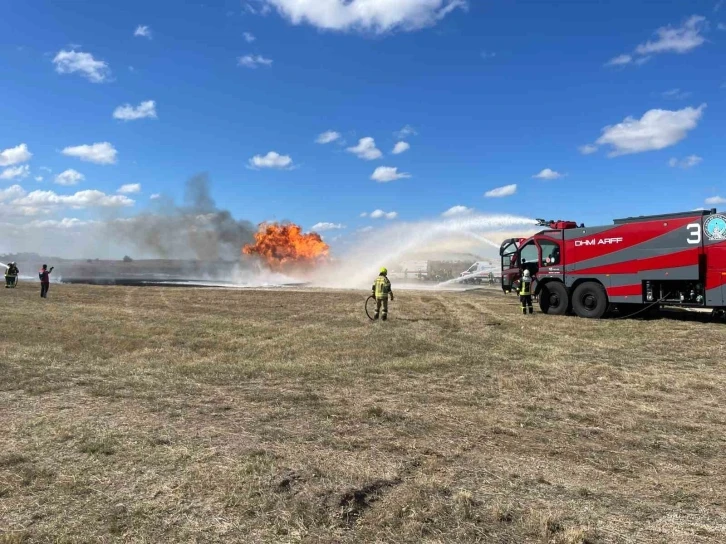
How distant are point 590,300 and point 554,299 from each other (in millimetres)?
1456

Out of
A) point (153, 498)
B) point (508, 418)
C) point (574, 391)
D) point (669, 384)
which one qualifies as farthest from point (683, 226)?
point (153, 498)

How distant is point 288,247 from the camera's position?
58.0m

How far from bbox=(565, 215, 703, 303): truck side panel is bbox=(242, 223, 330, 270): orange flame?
41.4m

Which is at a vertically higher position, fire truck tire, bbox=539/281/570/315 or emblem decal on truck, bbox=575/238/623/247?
emblem decal on truck, bbox=575/238/623/247

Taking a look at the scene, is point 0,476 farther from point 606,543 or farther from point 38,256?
point 38,256

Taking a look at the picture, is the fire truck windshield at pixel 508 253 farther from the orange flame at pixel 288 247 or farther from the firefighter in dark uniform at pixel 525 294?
the orange flame at pixel 288 247

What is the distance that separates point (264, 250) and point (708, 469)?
188ft

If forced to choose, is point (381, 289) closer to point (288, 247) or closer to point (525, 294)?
point (525, 294)

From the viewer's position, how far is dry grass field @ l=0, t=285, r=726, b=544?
3.54 m

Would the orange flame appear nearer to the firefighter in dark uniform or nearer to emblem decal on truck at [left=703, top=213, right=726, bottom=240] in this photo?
the firefighter in dark uniform

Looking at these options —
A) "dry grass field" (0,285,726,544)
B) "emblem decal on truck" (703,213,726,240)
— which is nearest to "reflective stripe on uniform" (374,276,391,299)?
"dry grass field" (0,285,726,544)

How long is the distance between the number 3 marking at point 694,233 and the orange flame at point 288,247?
44.5m

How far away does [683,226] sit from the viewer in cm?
1480

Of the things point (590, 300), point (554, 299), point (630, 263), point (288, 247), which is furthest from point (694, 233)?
point (288, 247)
